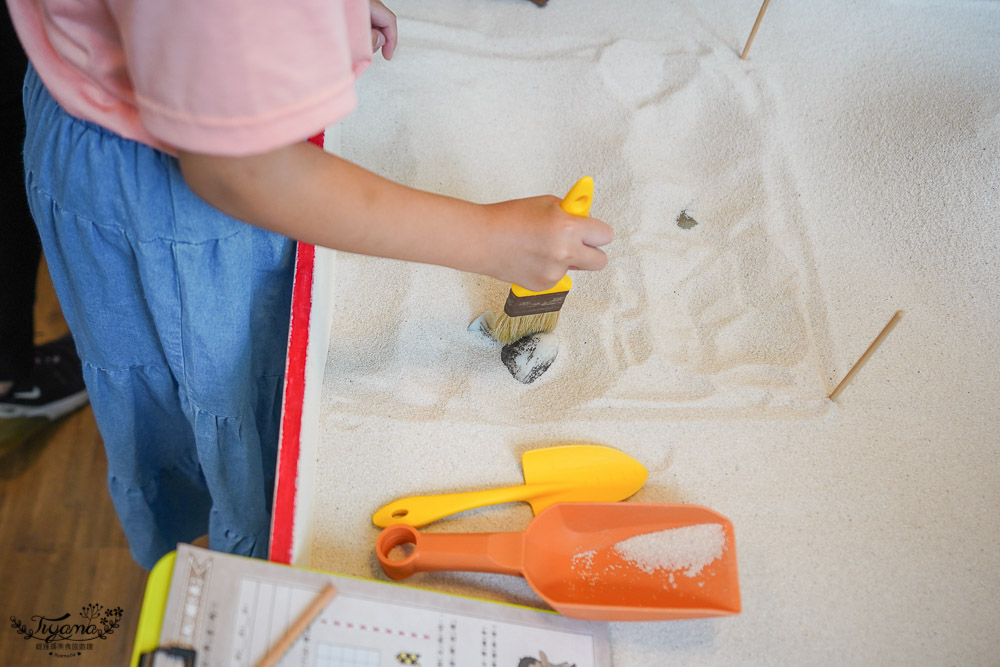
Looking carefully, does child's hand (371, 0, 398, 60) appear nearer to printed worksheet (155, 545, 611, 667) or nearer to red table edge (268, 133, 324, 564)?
red table edge (268, 133, 324, 564)

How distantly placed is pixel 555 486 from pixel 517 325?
174 millimetres

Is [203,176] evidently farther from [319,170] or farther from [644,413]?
[644,413]

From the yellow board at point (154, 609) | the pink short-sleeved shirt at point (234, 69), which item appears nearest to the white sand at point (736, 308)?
the yellow board at point (154, 609)

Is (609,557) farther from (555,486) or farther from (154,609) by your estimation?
(154,609)

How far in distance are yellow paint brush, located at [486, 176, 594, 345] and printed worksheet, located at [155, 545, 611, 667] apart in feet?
0.91

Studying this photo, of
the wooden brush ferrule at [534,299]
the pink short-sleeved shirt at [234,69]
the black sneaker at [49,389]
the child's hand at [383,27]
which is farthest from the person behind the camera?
the black sneaker at [49,389]

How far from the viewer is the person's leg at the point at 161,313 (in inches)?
22.3

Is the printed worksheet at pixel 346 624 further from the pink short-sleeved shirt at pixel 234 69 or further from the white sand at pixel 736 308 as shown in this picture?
the pink short-sleeved shirt at pixel 234 69

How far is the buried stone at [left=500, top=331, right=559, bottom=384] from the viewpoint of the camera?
2.35 ft

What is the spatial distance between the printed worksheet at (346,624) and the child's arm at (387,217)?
0.25 m

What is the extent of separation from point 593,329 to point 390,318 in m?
0.23

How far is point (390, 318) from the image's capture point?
0.77 metres

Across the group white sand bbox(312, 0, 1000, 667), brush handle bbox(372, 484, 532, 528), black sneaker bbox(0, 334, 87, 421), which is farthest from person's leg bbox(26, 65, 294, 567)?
black sneaker bbox(0, 334, 87, 421)

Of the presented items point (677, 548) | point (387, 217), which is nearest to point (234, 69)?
point (387, 217)
